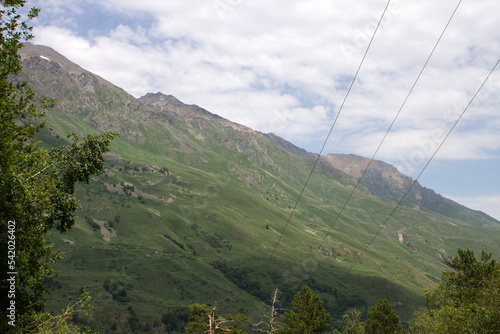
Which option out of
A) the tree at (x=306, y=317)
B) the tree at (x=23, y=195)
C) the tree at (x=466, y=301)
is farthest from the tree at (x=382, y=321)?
the tree at (x=23, y=195)

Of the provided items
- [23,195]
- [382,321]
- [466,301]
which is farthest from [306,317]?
[23,195]

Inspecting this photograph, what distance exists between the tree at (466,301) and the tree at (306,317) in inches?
692

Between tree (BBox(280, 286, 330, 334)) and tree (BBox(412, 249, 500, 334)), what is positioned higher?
tree (BBox(412, 249, 500, 334))

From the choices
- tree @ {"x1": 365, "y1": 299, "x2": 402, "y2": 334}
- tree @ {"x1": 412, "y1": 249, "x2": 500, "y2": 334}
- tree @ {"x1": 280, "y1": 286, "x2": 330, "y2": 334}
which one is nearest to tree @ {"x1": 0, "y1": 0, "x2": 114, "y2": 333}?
tree @ {"x1": 412, "y1": 249, "x2": 500, "y2": 334}

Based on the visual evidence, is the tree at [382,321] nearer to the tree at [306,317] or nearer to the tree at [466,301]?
the tree at [466,301]

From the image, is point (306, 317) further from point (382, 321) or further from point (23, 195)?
point (23, 195)

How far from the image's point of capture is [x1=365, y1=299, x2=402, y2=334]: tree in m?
65.6

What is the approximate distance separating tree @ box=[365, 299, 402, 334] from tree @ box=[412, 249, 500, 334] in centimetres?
444

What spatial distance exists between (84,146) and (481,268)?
66.2 metres

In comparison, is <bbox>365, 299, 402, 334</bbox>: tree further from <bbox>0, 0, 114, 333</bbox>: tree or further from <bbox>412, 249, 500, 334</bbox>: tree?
<bbox>0, 0, 114, 333</bbox>: tree

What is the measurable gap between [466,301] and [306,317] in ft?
92.8

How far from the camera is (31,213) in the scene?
68.7 feet

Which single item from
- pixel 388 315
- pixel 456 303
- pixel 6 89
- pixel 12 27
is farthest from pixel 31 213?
pixel 388 315

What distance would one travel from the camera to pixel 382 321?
219ft
